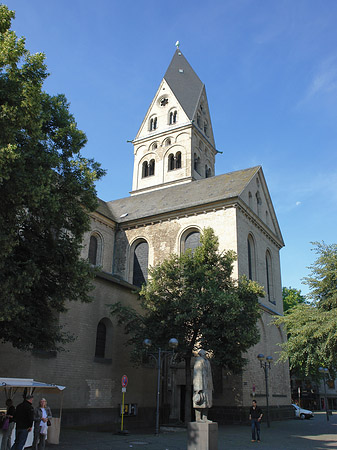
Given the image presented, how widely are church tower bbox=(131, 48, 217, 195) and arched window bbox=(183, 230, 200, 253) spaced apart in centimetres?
1619

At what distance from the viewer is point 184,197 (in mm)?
30125

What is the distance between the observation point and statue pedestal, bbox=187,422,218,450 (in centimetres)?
1015

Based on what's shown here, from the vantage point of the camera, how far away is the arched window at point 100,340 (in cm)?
2119

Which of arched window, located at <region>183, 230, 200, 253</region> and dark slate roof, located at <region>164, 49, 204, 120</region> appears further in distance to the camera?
dark slate roof, located at <region>164, 49, 204, 120</region>

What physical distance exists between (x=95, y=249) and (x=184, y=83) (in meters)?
31.8

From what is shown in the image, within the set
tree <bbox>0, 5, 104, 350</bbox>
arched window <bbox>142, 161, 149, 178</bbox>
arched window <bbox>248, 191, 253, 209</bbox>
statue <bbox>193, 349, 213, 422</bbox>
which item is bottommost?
statue <bbox>193, 349, 213, 422</bbox>

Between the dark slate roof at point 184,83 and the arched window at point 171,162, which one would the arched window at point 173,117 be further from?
the arched window at point 171,162

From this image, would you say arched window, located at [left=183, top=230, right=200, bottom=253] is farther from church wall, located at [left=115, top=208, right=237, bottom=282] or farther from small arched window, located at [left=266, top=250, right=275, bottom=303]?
small arched window, located at [left=266, top=250, right=275, bottom=303]

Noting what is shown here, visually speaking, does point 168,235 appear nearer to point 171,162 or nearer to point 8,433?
point 8,433

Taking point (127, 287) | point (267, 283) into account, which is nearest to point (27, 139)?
point (127, 287)

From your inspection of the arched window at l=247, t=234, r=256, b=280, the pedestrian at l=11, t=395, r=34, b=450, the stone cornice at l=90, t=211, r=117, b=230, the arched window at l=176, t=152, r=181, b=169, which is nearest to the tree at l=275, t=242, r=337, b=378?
the arched window at l=247, t=234, r=256, b=280

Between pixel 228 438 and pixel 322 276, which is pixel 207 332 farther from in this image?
pixel 322 276

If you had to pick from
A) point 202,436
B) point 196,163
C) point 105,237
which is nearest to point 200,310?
point 202,436

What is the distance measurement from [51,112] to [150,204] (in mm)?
18269
